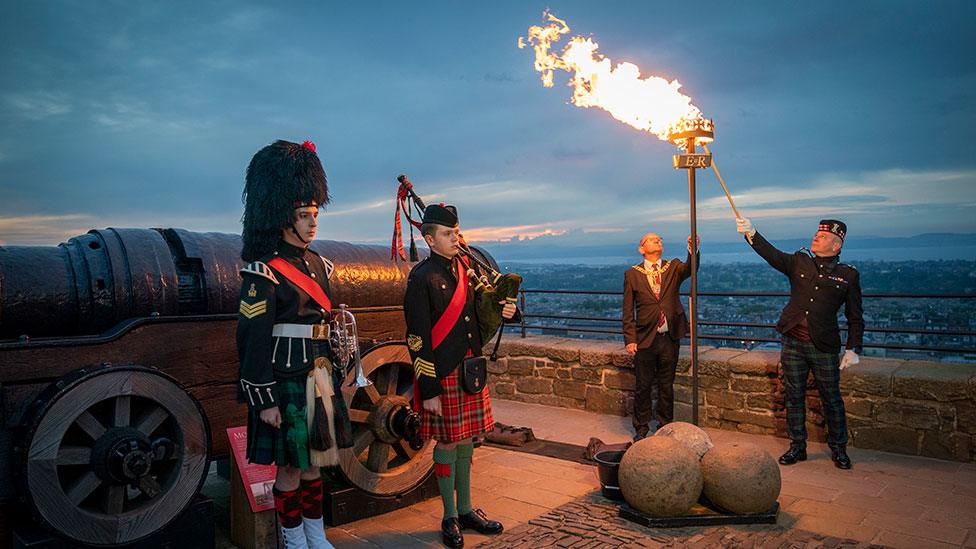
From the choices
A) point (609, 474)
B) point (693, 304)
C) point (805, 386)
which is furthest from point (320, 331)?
point (805, 386)

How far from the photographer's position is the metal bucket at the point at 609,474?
4.78 m

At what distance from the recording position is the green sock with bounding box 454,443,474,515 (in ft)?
14.1

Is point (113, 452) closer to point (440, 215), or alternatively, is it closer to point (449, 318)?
point (449, 318)

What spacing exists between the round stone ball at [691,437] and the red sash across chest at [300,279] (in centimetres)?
247

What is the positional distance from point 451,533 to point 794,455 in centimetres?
312

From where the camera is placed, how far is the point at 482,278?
4.55 metres

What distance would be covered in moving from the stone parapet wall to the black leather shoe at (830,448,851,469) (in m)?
0.65

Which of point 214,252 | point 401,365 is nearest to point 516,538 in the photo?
point 401,365

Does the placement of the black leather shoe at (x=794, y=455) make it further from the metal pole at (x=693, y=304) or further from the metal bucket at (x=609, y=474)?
the metal bucket at (x=609, y=474)

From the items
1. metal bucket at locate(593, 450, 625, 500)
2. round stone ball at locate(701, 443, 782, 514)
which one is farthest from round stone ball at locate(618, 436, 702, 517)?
metal bucket at locate(593, 450, 625, 500)

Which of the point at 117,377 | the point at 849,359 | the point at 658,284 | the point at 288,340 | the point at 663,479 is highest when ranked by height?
the point at 658,284

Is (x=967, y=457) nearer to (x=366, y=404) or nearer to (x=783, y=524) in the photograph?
(x=783, y=524)

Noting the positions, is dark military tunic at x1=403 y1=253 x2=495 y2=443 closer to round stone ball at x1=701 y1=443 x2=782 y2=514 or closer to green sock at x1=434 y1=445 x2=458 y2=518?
green sock at x1=434 y1=445 x2=458 y2=518

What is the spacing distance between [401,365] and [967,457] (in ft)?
14.9
